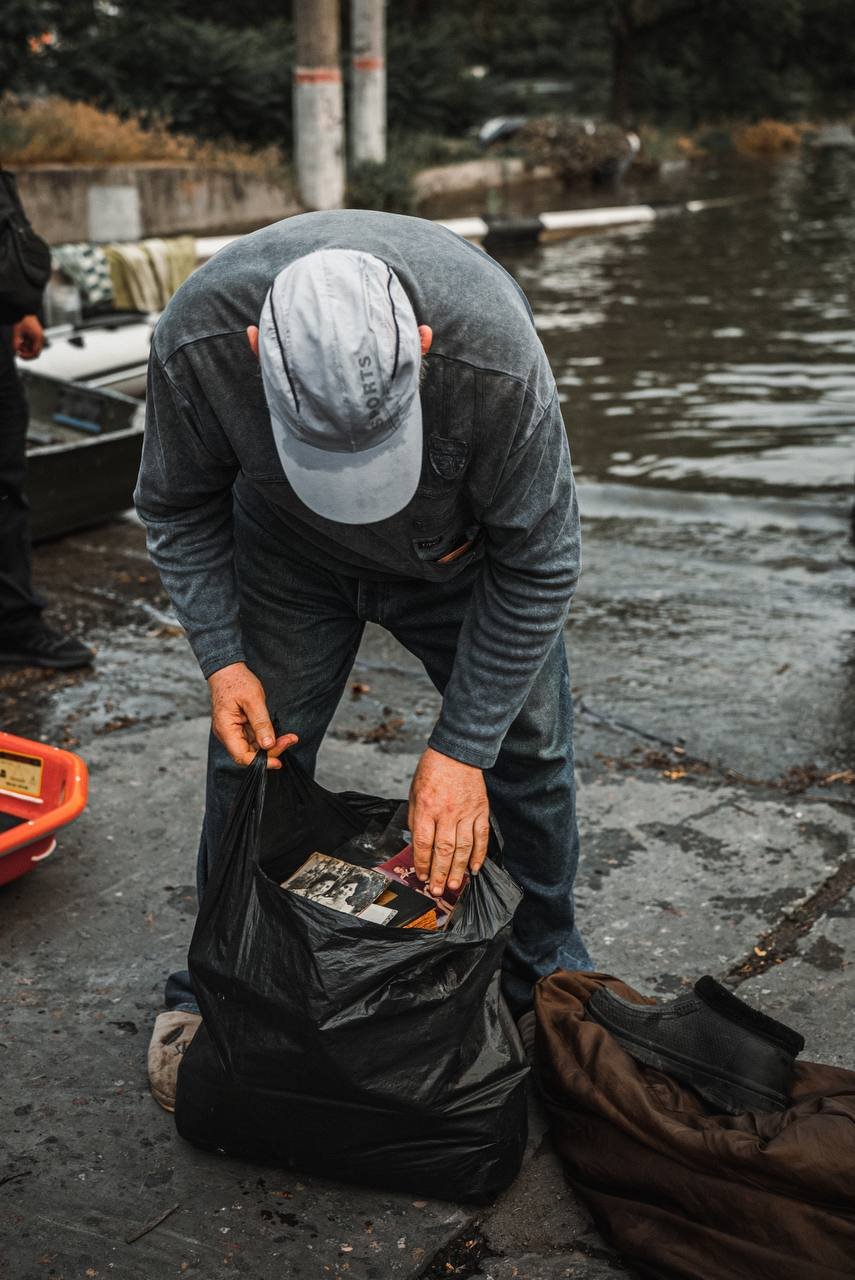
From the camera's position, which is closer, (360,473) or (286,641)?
(360,473)

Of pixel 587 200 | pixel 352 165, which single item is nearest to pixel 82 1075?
pixel 352 165

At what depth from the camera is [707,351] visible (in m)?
10.5

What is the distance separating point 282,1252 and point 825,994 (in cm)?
120

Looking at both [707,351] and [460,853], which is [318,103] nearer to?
[707,351]

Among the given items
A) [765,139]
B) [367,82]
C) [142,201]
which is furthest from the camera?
[765,139]

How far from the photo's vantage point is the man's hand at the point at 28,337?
443cm

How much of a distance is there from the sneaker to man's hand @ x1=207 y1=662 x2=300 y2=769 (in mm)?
535

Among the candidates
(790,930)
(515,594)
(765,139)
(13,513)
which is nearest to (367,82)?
(13,513)

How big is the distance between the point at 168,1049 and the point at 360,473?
123 centimetres

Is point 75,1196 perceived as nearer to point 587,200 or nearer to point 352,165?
point 352,165

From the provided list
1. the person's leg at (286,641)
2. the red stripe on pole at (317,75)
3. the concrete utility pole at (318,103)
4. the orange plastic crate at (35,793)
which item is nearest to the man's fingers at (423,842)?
the person's leg at (286,641)

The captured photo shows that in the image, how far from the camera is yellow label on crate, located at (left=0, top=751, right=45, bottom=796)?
124 inches

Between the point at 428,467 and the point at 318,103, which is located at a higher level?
the point at 318,103

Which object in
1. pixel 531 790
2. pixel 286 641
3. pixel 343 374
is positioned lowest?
pixel 531 790
